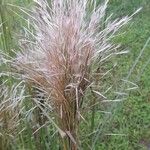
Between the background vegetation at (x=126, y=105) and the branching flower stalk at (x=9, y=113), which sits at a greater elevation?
the branching flower stalk at (x=9, y=113)

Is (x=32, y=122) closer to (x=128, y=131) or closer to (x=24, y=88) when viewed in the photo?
(x=24, y=88)

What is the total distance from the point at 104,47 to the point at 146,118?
6.57 feet

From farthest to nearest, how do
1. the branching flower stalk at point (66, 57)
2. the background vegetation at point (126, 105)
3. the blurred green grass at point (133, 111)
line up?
1. the blurred green grass at point (133, 111)
2. the background vegetation at point (126, 105)
3. the branching flower stalk at point (66, 57)

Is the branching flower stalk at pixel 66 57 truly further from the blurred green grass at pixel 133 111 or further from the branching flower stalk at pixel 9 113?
the blurred green grass at pixel 133 111

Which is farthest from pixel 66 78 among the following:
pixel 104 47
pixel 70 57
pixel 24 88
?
pixel 24 88

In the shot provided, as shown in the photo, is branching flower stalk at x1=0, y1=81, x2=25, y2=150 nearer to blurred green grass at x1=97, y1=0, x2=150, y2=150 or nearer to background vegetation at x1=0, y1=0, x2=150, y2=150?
background vegetation at x1=0, y1=0, x2=150, y2=150

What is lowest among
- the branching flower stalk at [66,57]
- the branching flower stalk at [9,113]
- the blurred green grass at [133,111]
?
the blurred green grass at [133,111]

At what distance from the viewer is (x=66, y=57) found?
1721 millimetres

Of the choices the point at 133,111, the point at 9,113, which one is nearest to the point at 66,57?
the point at 9,113

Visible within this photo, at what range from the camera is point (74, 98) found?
5.97ft

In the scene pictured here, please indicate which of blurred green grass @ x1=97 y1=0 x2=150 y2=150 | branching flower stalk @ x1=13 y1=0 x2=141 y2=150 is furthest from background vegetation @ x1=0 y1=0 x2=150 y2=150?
branching flower stalk @ x1=13 y1=0 x2=141 y2=150

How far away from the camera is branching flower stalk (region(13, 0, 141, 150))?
67.9 inches

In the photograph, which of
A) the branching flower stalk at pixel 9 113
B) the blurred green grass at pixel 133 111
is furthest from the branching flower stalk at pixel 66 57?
the blurred green grass at pixel 133 111

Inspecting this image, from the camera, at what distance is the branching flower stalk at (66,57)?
1.72 m
